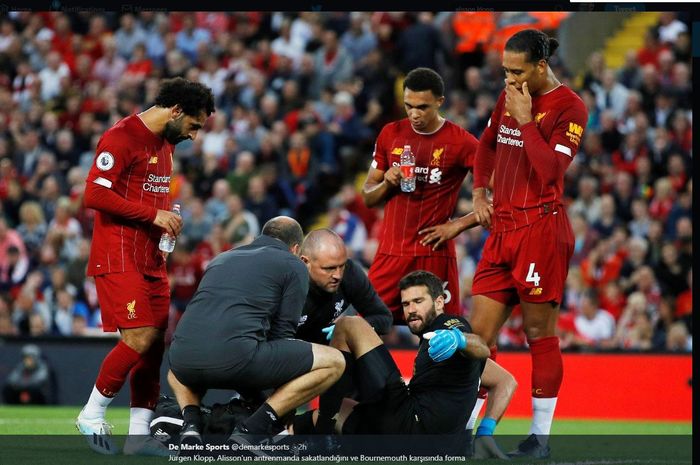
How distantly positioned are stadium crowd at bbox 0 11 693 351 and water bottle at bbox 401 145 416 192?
470 centimetres

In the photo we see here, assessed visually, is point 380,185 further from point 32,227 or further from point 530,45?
point 32,227

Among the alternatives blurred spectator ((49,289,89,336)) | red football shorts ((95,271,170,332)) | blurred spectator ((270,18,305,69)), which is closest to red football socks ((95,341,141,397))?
red football shorts ((95,271,170,332))

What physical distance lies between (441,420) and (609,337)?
267 inches

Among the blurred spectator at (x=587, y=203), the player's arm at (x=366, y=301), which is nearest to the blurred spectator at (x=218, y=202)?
the blurred spectator at (x=587, y=203)

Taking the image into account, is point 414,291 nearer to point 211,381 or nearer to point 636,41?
point 211,381

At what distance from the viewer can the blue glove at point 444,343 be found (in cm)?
634

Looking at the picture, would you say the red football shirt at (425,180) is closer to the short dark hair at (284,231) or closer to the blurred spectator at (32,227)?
the short dark hair at (284,231)

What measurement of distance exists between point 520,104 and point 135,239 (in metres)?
2.44

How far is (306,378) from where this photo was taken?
6605 millimetres

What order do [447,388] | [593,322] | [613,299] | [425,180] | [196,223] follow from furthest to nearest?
[196,223] < [613,299] < [593,322] < [425,180] < [447,388]

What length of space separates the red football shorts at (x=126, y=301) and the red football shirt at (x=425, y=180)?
1.83 meters

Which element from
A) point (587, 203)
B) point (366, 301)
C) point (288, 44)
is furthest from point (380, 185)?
point (288, 44)

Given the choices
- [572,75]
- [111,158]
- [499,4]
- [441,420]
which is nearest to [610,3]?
[499,4]

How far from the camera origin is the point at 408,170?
8141 mm
